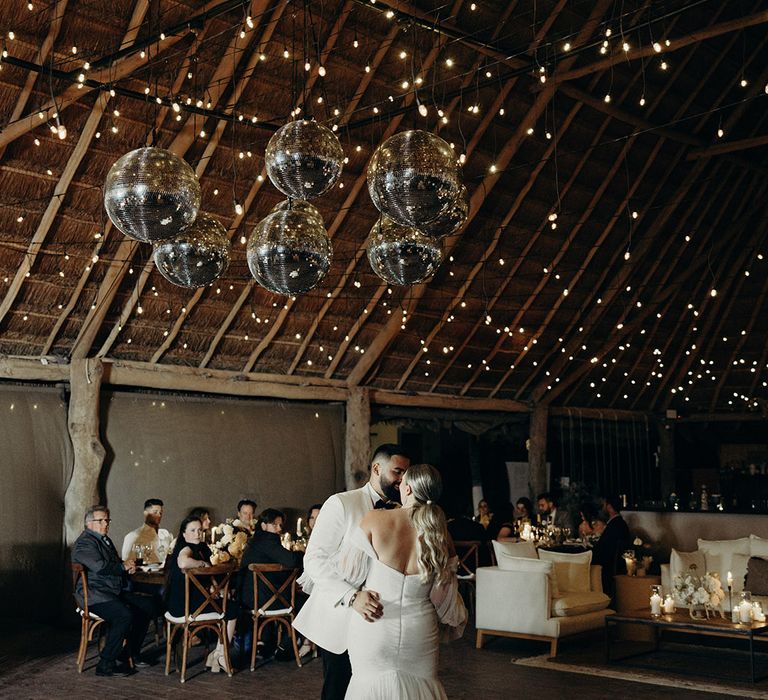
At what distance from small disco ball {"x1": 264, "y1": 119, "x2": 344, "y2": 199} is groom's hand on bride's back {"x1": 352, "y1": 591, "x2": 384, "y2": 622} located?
2011mm

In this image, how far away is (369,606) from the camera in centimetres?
351

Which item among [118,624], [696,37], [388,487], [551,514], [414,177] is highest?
[696,37]

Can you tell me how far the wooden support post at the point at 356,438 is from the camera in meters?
13.0

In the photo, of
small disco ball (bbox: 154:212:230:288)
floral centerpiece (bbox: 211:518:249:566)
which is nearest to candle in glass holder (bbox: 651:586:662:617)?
floral centerpiece (bbox: 211:518:249:566)

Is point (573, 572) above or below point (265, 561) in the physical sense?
below

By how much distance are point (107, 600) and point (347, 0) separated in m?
5.91

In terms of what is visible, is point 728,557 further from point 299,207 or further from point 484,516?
point 299,207

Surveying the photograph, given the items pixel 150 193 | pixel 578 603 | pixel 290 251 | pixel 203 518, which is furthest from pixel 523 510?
pixel 150 193

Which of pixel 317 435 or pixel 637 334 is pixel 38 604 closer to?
pixel 317 435

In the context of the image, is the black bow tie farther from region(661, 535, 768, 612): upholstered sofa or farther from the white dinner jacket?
region(661, 535, 768, 612): upholstered sofa

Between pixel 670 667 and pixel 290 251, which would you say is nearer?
pixel 290 251

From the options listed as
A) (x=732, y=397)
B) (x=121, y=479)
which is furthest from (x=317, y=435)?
(x=732, y=397)

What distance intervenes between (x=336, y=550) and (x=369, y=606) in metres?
0.65

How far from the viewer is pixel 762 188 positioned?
46.8ft
